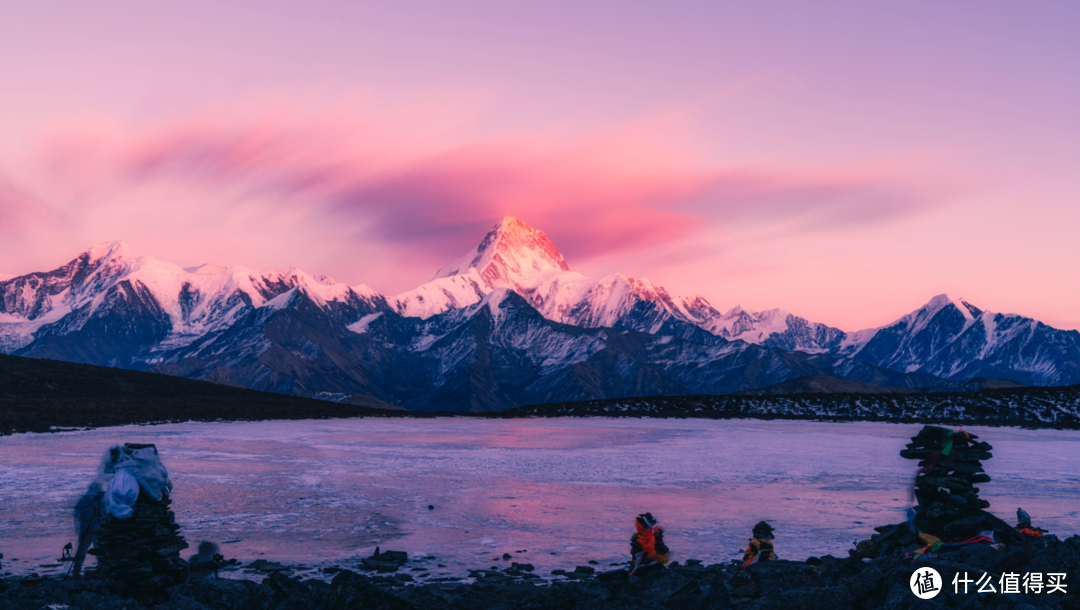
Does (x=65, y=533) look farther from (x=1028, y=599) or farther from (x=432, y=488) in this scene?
(x=1028, y=599)

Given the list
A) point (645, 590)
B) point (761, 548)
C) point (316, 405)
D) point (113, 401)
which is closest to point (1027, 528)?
point (761, 548)

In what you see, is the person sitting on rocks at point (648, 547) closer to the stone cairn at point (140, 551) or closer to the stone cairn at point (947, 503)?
the stone cairn at point (947, 503)

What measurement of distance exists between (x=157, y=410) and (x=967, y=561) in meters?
69.9

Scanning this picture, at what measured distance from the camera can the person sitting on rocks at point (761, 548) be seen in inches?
573

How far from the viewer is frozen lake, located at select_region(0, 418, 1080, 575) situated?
A: 17.5 metres

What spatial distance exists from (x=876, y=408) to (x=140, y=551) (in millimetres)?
92858

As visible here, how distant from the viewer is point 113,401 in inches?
2815

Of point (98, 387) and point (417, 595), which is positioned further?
point (98, 387)

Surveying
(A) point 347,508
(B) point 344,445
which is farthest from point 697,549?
(B) point 344,445

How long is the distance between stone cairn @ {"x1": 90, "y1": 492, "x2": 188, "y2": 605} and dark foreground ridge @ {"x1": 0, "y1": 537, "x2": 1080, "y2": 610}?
0.36m

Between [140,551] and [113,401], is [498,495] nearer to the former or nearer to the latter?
[140,551]

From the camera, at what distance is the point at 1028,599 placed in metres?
10.5

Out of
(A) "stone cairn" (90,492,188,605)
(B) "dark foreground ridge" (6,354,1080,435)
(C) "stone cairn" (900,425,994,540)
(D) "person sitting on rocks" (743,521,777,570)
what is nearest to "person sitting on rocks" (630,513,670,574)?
(D) "person sitting on rocks" (743,521,777,570)

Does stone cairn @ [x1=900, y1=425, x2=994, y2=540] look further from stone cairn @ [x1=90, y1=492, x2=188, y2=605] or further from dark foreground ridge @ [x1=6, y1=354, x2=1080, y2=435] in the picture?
dark foreground ridge @ [x1=6, y1=354, x2=1080, y2=435]
